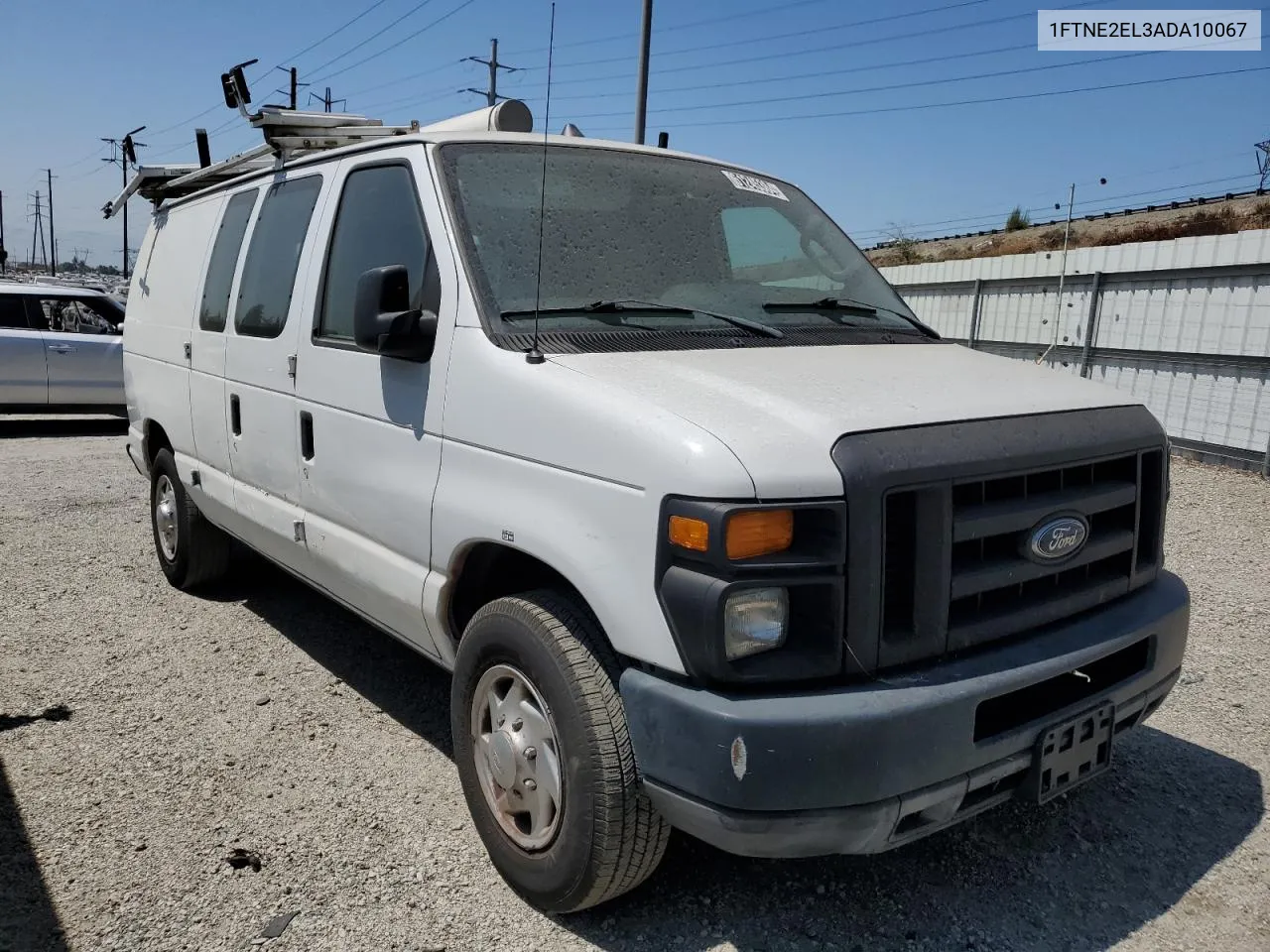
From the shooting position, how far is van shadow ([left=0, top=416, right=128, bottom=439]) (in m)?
12.4

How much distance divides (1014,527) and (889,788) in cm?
74

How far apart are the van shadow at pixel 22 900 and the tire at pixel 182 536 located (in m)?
2.27

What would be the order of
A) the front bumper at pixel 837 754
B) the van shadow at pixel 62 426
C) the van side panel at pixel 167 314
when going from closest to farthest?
1. the front bumper at pixel 837 754
2. the van side panel at pixel 167 314
3. the van shadow at pixel 62 426

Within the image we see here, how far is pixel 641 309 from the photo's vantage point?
303cm

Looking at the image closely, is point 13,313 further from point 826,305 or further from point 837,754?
point 837,754

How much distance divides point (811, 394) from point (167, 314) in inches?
170

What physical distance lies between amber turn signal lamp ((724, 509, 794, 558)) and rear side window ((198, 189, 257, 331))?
333 cm

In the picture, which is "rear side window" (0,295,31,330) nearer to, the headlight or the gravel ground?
the gravel ground

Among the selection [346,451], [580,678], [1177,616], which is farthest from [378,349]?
[1177,616]

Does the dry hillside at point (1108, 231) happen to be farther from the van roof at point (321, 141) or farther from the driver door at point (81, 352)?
the van roof at point (321, 141)

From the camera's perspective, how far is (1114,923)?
2.74 metres

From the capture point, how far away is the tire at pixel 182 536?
5293 mm

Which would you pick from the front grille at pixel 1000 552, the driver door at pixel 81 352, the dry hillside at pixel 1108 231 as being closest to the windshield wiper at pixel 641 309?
the front grille at pixel 1000 552

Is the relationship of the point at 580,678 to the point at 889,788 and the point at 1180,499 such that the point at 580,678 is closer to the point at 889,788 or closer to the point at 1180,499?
the point at 889,788
